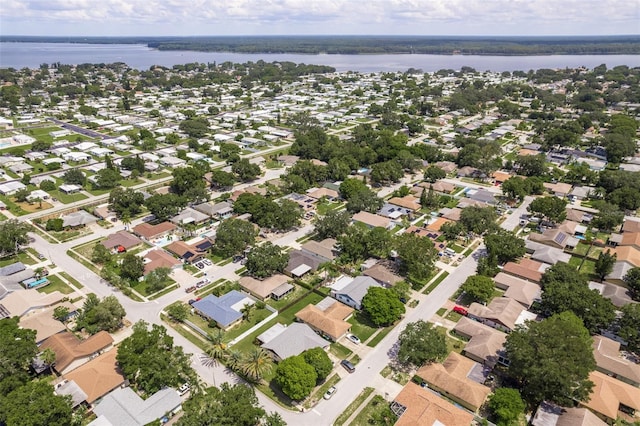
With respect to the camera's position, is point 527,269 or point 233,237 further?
point 233,237

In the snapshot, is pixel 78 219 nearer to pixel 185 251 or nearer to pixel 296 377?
pixel 185 251

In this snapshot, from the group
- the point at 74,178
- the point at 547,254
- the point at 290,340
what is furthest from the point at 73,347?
the point at 547,254

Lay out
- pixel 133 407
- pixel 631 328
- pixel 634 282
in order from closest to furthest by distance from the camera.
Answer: pixel 133 407
pixel 631 328
pixel 634 282

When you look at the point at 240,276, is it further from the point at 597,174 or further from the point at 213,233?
the point at 597,174

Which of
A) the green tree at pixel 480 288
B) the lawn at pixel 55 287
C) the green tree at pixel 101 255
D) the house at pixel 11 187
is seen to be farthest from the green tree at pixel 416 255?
the house at pixel 11 187

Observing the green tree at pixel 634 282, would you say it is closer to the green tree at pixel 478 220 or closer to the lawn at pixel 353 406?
the green tree at pixel 478 220

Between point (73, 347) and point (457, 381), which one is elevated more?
point (457, 381)

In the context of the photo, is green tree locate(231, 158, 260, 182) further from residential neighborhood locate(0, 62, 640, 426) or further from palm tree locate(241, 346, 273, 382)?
palm tree locate(241, 346, 273, 382)
